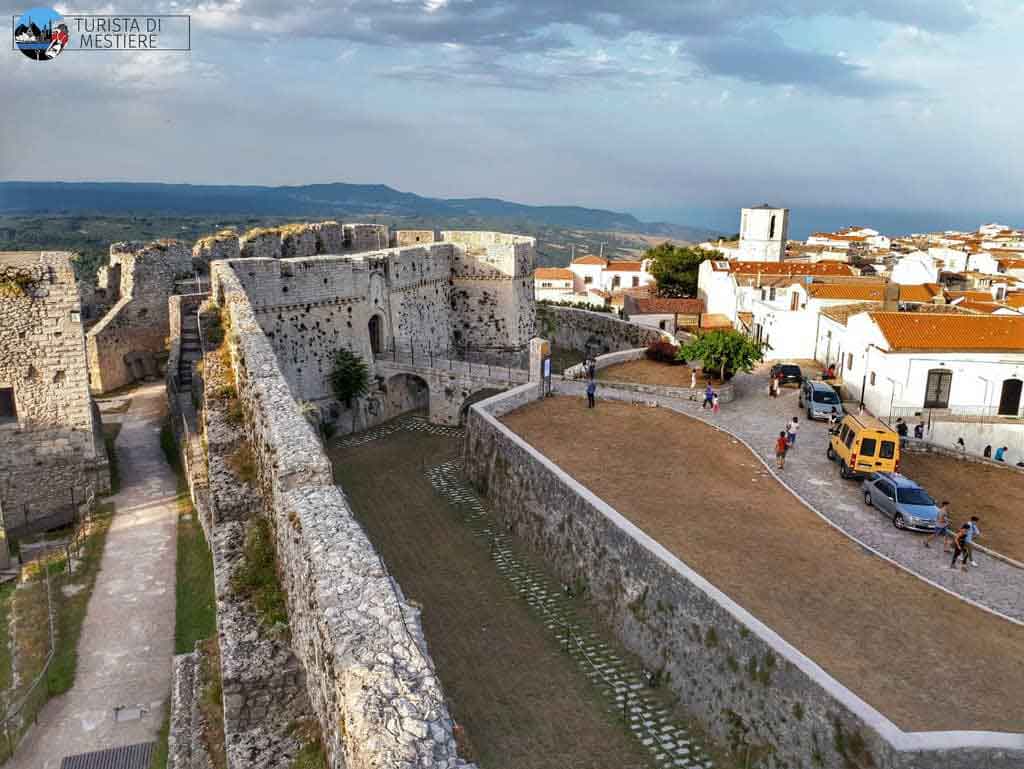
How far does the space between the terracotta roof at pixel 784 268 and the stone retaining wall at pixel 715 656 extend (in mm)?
28604

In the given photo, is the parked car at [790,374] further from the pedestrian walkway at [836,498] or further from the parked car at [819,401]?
the parked car at [819,401]

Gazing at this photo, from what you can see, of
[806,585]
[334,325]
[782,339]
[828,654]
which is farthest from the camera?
[782,339]

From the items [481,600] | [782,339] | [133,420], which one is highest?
[782,339]

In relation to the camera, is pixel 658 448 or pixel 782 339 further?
pixel 782 339

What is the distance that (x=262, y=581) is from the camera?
8664 mm

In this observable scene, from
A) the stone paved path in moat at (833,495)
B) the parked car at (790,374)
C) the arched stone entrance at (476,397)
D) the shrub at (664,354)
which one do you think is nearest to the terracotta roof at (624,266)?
the shrub at (664,354)

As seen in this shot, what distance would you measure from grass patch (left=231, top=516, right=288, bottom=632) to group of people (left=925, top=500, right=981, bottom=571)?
11.5 metres

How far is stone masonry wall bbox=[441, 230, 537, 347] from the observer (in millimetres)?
31500

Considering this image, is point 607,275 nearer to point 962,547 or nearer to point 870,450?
point 870,450

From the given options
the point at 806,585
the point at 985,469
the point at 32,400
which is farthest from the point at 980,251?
the point at 32,400

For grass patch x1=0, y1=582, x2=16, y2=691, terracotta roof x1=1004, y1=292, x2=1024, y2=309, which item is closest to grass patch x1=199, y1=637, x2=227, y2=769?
grass patch x1=0, y1=582, x2=16, y2=691

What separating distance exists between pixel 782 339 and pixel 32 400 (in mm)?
26286

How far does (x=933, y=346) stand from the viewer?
75.3 ft

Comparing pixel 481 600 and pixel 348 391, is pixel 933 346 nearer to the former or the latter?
pixel 481 600
